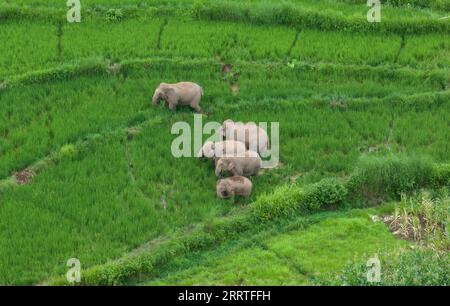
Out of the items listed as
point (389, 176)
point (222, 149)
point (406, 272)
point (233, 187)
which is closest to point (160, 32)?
point (222, 149)

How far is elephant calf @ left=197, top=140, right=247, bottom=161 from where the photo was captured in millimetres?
13484

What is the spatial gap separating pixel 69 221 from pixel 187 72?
4.36m

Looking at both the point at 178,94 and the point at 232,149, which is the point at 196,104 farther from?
the point at 232,149

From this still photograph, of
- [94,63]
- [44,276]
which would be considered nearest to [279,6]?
[94,63]

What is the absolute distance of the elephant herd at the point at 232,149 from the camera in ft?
42.8

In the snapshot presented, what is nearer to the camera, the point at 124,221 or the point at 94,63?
the point at 124,221

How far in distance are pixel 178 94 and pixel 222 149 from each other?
5.40 feet

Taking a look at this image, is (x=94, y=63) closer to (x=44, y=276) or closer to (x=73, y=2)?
(x=73, y=2)

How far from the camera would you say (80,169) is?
44.8 ft

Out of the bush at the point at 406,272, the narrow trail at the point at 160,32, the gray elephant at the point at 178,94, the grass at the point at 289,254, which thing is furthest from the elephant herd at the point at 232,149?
the bush at the point at 406,272

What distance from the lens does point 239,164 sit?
13266mm

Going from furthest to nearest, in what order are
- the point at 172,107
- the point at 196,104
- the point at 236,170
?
the point at 196,104 < the point at 172,107 < the point at 236,170

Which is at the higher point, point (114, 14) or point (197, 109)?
point (114, 14)

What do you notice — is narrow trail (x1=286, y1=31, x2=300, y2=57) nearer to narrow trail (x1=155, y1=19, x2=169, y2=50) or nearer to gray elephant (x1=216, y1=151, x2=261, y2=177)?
narrow trail (x1=155, y1=19, x2=169, y2=50)
